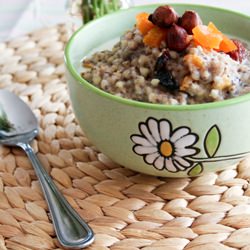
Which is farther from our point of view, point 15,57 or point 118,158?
point 15,57

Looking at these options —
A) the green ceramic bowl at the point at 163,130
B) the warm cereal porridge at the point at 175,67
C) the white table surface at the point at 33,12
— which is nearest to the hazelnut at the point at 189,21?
the warm cereal porridge at the point at 175,67

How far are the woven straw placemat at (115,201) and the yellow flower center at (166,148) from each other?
0.37 feet

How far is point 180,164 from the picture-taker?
3.43 ft

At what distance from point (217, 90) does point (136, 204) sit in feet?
0.86

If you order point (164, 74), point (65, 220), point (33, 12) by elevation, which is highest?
point (164, 74)

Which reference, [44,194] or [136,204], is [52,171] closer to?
[44,194]

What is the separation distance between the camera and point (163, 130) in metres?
0.99

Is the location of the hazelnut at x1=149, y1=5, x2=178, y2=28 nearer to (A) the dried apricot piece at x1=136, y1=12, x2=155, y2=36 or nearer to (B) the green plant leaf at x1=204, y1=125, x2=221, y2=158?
(A) the dried apricot piece at x1=136, y1=12, x2=155, y2=36

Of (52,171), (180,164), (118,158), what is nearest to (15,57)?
(52,171)

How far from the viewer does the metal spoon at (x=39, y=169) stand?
993 mm

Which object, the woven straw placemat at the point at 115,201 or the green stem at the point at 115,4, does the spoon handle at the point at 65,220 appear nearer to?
the woven straw placemat at the point at 115,201

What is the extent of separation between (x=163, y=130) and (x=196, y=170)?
12cm

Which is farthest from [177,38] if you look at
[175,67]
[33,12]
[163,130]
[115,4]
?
[33,12]

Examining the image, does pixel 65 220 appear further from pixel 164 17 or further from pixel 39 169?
pixel 164 17
